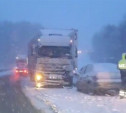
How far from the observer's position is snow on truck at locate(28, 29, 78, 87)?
29422 millimetres

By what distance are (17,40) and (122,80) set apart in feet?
392

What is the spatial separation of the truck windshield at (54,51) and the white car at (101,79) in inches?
281

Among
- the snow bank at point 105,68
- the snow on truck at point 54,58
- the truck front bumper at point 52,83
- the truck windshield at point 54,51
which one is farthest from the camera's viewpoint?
the truck windshield at point 54,51

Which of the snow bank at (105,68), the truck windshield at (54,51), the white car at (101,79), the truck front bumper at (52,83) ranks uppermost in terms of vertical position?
the truck windshield at (54,51)

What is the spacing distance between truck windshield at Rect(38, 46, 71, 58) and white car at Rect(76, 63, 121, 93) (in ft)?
23.4

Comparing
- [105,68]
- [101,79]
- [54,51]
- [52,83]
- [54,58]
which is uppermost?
[54,51]

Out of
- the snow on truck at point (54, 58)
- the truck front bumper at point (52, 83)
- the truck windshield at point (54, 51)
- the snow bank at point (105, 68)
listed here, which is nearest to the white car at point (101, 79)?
the snow bank at point (105, 68)

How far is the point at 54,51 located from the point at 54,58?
666 millimetres

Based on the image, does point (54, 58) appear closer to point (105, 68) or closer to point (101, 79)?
point (105, 68)

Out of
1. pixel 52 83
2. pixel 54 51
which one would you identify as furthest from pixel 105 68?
pixel 54 51

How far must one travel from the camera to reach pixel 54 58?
3003cm

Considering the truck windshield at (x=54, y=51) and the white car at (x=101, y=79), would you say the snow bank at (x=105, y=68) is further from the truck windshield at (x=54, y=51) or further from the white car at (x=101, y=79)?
the truck windshield at (x=54, y=51)

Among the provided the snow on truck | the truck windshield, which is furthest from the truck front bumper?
Result: the truck windshield

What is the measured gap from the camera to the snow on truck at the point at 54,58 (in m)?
29.4
